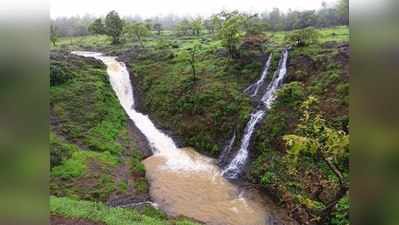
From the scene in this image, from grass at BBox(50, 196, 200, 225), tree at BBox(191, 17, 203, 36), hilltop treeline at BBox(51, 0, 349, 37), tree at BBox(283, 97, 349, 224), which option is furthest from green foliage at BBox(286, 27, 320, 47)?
grass at BBox(50, 196, 200, 225)

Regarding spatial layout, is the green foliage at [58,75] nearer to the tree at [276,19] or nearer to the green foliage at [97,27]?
the green foliage at [97,27]

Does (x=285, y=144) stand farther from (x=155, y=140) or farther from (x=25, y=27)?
(x=25, y=27)

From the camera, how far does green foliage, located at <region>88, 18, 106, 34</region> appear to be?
10586 mm

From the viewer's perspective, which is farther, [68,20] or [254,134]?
[254,134]

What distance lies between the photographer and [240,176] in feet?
32.9

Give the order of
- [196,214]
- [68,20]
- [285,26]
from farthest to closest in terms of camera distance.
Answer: [285,26]
[68,20]
[196,214]

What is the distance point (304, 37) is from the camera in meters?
10.8

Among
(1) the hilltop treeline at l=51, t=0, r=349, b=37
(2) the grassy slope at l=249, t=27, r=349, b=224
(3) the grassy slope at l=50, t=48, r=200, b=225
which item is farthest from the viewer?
(1) the hilltop treeline at l=51, t=0, r=349, b=37

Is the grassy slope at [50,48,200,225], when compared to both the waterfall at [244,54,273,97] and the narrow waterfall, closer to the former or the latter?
the narrow waterfall

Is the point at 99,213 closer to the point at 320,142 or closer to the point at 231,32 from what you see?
the point at 320,142

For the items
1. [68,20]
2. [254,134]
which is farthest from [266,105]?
[68,20]

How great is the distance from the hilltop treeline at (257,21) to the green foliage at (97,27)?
10 cm

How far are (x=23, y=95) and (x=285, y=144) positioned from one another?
8599 mm

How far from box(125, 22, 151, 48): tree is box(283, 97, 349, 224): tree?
4.39 meters
